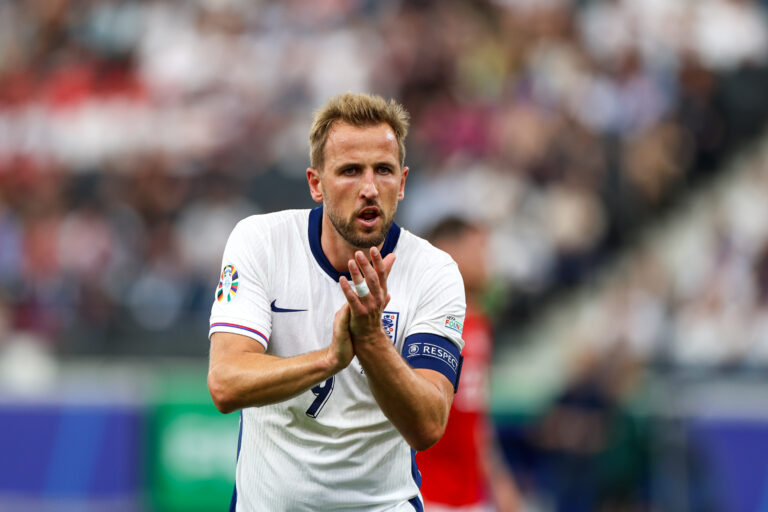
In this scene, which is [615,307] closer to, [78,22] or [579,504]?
[579,504]

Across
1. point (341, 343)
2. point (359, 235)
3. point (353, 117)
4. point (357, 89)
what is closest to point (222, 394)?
point (341, 343)

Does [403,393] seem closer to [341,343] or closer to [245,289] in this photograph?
[341,343]

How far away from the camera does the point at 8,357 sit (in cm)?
1292

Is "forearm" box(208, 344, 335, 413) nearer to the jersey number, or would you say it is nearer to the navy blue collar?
the jersey number

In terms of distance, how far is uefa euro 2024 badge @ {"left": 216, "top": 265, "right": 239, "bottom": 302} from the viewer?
4.30 m

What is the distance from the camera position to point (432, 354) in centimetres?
428

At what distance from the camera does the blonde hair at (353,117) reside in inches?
169

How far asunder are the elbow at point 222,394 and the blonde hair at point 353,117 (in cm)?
90

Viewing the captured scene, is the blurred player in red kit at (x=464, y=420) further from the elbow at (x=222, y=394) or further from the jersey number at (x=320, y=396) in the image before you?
the elbow at (x=222, y=394)

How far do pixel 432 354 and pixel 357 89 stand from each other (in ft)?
31.2

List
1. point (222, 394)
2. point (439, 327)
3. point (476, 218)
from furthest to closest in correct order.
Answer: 1. point (476, 218)
2. point (439, 327)
3. point (222, 394)

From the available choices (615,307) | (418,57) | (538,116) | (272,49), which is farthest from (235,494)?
(272,49)

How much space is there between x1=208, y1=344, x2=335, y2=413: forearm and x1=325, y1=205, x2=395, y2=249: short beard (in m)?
0.53

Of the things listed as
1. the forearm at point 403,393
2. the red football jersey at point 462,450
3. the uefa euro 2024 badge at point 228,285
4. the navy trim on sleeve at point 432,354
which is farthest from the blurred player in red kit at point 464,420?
the forearm at point 403,393
